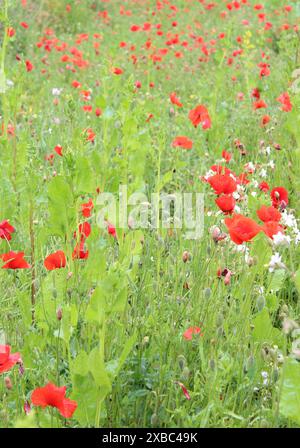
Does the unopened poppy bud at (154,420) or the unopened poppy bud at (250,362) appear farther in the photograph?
the unopened poppy bud at (250,362)

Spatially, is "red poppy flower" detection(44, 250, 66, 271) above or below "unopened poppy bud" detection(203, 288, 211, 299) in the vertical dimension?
above

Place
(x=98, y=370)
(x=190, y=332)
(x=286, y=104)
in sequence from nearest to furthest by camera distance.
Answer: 1. (x=98, y=370)
2. (x=190, y=332)
3. (x=286, y=104)

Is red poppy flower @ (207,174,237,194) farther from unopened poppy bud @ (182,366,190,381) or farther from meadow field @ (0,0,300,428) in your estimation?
unopened poppy bud @ (182,366,190,381)

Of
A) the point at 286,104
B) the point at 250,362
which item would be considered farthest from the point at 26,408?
the point at 286,104

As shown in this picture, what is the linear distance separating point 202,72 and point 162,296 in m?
4.45

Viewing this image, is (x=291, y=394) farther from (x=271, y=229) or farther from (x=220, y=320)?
(x=271, y=229)

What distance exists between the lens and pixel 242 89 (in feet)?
17.9

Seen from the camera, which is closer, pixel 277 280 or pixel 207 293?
pixel 207 293

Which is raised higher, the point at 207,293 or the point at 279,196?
the point at 279,196

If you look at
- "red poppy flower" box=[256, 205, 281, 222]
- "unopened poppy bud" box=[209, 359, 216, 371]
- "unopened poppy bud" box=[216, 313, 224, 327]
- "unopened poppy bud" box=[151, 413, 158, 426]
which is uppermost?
"red poppy flower" box=[256, 205, 281, 222]

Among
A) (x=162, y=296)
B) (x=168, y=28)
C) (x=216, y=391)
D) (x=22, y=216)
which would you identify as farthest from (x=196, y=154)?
(x=168, y=28)

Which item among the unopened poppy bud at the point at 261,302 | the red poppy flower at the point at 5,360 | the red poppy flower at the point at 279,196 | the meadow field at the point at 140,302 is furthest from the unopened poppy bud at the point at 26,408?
the red poppy flower at the point at 279,196

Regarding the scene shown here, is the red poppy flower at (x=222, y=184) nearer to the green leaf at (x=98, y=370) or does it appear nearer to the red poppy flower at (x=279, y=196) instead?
the red poppy flower at (x=279, y=196)

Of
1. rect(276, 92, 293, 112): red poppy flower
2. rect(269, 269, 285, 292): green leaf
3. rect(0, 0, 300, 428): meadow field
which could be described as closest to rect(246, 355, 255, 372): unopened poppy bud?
rect(0, 0, 300, 428): meadow field
